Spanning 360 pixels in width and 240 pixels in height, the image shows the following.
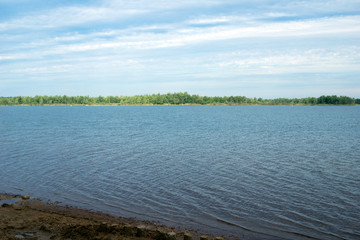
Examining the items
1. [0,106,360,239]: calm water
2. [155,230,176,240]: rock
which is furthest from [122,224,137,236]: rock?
[0,106,360,239]: calm water

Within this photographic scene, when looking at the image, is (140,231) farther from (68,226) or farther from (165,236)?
(68,226)

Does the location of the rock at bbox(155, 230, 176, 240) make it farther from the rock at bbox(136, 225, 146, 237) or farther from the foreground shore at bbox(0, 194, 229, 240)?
the rock at bbox(136, 225, 146, 237)

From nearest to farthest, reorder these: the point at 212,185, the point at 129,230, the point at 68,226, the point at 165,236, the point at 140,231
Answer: the point at 165,236
the point at 140,231
the point at 129,230
the point at 68,226
the point at 212,185

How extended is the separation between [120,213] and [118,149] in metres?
20.6

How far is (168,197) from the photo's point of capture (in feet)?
58.8

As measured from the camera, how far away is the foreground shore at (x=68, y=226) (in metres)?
11.5

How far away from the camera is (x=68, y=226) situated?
1234cm

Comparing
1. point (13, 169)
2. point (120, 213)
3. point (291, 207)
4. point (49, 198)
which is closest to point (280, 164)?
point (291, 207)

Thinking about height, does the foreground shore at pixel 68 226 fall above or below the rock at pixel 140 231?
below

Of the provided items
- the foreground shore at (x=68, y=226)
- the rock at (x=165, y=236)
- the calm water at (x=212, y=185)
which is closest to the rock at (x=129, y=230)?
the foreground shore at (x=68, y=226)

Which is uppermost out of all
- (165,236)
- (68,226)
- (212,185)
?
(165,236)

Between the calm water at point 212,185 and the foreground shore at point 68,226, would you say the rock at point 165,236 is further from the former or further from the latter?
the calm water at point 212,185

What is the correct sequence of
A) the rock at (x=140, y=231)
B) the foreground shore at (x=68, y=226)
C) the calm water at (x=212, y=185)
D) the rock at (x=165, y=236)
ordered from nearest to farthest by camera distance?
the rock at (x=165, y=236), the foreground shore at (x=68, y=226), the rock at (x=140, y=231), the calm water at (x=212, y=185)

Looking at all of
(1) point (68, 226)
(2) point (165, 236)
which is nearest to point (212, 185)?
(2) point (165, 236)
